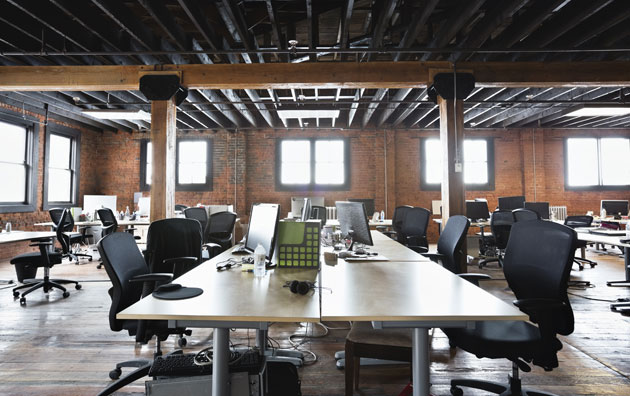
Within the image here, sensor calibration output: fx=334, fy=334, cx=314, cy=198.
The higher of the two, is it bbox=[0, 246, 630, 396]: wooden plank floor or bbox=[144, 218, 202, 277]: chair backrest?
bbox=[144, 218, 202, 277]: chair backrest

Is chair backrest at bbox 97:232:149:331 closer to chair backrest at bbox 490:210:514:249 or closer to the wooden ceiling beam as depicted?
the wooden ceiling beam

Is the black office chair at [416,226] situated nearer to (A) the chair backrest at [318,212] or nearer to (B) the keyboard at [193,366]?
(A) the chair backrest at [318,212]

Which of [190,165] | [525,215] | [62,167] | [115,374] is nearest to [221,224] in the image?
[115,374]

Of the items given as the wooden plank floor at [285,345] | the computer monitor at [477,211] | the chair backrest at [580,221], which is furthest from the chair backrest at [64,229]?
the chair backrest at [580,221]

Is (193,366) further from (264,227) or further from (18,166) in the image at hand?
(18,166)

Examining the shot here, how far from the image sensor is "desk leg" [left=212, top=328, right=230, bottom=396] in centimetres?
152

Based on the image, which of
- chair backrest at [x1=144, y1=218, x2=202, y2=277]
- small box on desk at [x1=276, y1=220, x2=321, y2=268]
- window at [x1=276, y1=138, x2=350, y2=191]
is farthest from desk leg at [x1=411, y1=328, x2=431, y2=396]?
window at [x1=276, y1=138, x2=350, y2=191]

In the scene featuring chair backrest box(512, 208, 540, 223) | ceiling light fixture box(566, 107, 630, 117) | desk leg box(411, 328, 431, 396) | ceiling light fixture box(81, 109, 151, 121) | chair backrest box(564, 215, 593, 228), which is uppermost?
ceiling light fixture box(566, 107, 630, 117)

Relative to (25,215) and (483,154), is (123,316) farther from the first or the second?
Answer: (483,154)

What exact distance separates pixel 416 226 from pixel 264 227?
9.61 ft

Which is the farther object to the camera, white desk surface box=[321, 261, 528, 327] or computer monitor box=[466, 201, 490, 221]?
computer monitor box=[466, 201, 490, 221]

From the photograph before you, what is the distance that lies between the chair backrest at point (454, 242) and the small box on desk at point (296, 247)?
124 centimetres

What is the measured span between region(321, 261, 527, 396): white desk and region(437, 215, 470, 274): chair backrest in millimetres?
769

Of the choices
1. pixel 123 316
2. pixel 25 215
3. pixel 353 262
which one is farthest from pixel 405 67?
pixel 25 215
